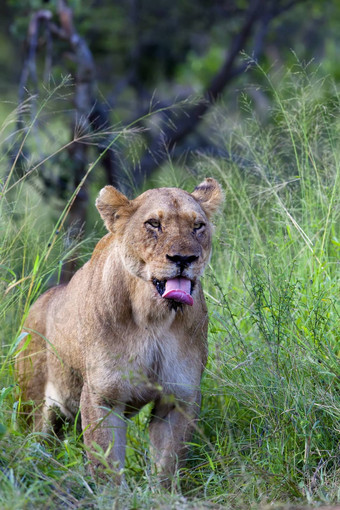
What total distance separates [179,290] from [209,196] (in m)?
0.77

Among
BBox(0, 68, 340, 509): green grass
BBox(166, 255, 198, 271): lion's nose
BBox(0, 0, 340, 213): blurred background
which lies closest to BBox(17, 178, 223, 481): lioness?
BBox(166, 255, 198, 271): lion's nose

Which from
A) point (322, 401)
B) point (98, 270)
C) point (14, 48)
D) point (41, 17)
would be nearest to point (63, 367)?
point (98, 270)

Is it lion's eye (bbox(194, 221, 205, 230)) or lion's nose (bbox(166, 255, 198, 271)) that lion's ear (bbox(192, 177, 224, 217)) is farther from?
lion's nose (bbox(166, 255, 198, 271))

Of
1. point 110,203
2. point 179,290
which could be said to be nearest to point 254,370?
point 179,290

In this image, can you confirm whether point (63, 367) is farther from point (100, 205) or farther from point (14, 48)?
point (14, 48)

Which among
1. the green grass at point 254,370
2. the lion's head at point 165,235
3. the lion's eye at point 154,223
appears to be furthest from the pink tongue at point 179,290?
the lion's eye at point 154,223

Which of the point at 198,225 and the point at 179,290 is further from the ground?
the point at 198,225

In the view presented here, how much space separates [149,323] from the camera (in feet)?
13.1

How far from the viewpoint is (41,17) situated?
9.67 m

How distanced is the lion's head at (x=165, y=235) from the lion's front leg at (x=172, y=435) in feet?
1.74

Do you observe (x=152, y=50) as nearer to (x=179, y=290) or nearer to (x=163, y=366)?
(x=163, y=366)

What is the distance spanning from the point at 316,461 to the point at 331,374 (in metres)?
0.38

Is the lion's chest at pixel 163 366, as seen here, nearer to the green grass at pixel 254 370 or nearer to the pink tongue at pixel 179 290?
the green grass at pixel 254 370

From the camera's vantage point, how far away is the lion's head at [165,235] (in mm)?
3717
